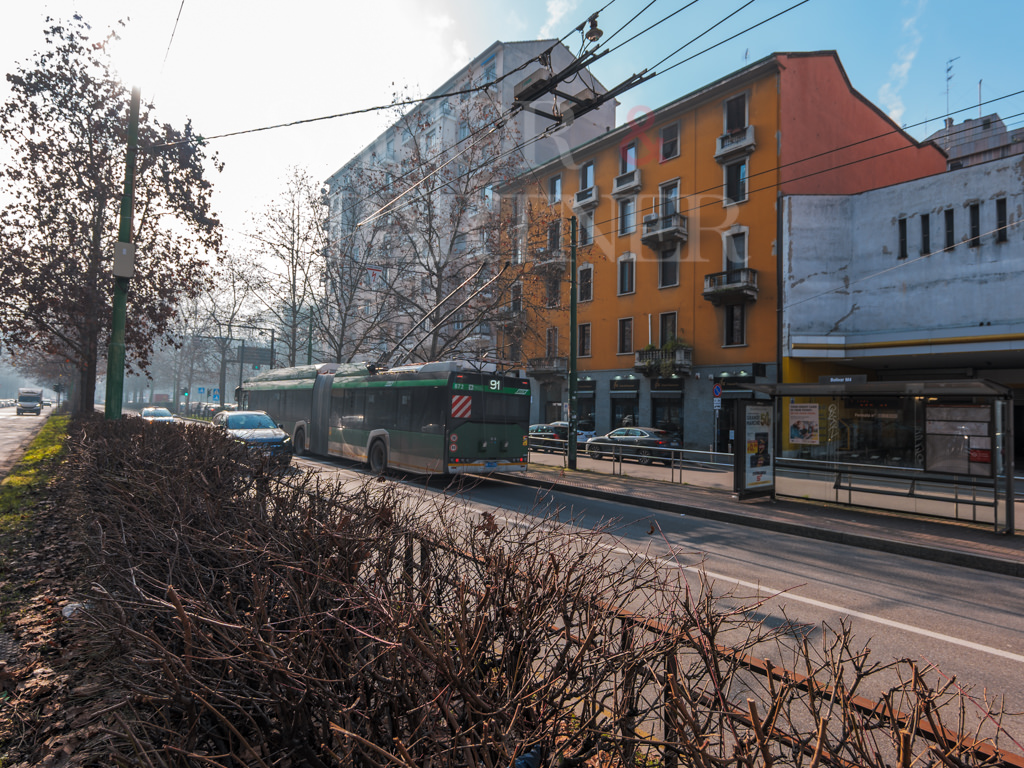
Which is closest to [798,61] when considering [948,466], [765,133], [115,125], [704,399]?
[765,133]

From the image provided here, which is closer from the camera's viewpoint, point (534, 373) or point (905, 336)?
point (905, 336)

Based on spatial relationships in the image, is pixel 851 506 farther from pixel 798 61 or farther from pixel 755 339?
pixel 798 61

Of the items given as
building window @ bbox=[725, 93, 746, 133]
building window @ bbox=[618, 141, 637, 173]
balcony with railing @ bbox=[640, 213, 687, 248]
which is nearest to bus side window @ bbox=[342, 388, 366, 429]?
balcony with railing @ bbox=[640, 213, 687, 248]

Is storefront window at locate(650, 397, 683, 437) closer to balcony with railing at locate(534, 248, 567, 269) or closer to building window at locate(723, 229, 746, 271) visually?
building window at locate(723, 229, 746, 271)

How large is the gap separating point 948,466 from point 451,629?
1206 cm

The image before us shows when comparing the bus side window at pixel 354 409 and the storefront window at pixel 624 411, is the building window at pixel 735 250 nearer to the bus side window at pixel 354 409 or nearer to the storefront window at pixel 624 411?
the storefront window at pixel 624 411

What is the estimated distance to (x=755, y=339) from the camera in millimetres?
28656

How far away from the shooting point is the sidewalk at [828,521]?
27.3ft

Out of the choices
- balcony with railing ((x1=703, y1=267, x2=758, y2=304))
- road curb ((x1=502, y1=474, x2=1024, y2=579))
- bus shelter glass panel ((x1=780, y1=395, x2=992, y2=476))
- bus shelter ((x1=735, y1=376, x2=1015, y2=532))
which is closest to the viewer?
road curb ((x1=502, y1=474, x2=1024, y2=579))

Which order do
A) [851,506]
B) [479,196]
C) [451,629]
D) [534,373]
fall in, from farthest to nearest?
[534,373] < [479,196] < [851,506] < [451,629]

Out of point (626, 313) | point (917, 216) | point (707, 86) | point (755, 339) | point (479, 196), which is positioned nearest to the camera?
point (479, 196)

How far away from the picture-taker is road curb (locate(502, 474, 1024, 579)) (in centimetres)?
789

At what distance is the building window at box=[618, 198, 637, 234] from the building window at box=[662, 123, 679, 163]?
2.90 metres

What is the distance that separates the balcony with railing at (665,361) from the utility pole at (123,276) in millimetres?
24698
